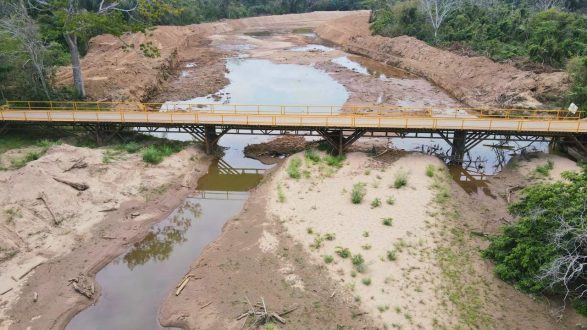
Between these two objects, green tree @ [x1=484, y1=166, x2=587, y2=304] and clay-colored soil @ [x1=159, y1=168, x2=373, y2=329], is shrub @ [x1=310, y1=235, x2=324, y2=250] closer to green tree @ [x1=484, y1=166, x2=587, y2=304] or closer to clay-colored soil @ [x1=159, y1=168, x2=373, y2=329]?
clay-colored soil @ [x1=159, y1=168, x2=373, y2=329]

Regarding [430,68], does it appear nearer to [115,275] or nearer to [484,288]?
[484,288]

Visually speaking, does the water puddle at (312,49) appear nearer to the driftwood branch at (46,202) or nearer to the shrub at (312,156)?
the shrub at (312,156)

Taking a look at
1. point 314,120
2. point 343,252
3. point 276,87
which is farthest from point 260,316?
point 276,87

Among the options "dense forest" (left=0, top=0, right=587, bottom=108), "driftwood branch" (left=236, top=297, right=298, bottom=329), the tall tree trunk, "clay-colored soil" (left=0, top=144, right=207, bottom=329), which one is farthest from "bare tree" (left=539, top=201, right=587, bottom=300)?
the tall tree trunk

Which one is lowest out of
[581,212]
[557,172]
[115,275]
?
[115,275]

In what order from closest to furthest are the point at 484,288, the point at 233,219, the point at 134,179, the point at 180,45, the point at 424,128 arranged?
the point at 484,288 → the point at 233,219 → the point at 134,179 → the point at 424,128 → the point at 180,45

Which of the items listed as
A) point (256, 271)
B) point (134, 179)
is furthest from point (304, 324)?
point (134, 179)
